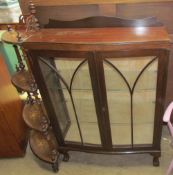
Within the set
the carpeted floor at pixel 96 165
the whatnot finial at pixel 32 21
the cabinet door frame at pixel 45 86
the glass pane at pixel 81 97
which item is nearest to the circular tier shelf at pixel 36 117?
the cabinet door frame at pixel 45 86

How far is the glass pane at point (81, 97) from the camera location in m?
1.34

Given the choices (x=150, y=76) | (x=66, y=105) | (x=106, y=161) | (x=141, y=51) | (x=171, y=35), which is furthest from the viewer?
(x=106, y=161)

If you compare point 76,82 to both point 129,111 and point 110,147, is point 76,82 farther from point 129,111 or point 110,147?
point 110,147

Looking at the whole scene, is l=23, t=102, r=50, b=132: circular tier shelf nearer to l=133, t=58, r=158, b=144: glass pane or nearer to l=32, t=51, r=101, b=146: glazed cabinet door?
l=32, t=51, r=101, b=146: glazed cabinet door

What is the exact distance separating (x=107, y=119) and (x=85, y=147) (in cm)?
35

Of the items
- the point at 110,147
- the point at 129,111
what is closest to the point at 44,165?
the point at 110,147

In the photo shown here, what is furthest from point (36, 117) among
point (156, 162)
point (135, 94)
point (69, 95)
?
point (156, 162)

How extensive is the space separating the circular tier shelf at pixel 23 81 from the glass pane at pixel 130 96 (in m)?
0.51

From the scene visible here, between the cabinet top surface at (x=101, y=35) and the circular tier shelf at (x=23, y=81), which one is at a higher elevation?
the cabinet top surface at (x=101, y=35)

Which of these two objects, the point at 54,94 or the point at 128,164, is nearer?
the point at 54,94

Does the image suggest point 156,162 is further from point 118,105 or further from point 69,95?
point 69,95

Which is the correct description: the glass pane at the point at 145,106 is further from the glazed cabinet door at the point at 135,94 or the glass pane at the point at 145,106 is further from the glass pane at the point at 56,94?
the glass pane at the point at 56,94

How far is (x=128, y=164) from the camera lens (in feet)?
5.86

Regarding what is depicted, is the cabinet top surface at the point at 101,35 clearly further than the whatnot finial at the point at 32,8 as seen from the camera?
No
